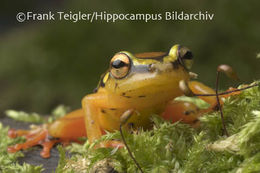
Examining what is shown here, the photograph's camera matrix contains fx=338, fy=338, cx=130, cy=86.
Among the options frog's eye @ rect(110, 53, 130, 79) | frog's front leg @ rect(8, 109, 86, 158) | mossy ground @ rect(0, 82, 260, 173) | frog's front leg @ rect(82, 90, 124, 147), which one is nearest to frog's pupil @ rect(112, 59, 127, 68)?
frog's eye @ rect(110, 53, 130, 79)

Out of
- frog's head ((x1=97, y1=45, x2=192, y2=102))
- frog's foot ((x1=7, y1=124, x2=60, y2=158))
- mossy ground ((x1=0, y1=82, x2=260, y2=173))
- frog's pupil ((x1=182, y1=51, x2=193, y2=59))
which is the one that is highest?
frog's pupil ((x1=182, y1=51, x2=193, y2=59))

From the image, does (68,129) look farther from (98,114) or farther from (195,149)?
(195,149)

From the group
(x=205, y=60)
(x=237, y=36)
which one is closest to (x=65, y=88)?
(x=205, y=60)

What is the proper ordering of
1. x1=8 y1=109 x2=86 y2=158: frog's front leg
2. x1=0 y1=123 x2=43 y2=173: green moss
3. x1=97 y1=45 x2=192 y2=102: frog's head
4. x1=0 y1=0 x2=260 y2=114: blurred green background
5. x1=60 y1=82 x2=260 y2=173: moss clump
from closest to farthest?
1. x1=60 y1=82 x2=260 y2=173: moss clump
2. x1=0 y1=123 x2=43 y2=173: green moss
3. x1=97 y1=45 x2=192 y2=102: frog's head
4. x1=8 y1=109 x2=86 y2=158: frog's front leg
5. x1=0 y1=0 x2=260 y2=114: blurred green background

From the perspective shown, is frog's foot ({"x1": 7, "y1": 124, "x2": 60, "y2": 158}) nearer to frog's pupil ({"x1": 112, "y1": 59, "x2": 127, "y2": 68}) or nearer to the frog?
the frog

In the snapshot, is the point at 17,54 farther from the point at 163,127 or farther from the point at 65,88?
the point at 163,127

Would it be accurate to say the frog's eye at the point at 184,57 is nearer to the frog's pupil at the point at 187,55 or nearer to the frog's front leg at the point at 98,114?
the frog's pupil at the point at 187,55

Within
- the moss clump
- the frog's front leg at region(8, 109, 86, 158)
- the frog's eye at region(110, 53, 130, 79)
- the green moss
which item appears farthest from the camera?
the frog's front leg at region(8, 109, 86, 158)
